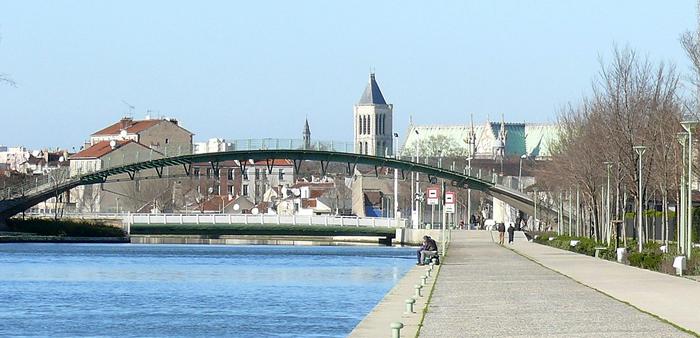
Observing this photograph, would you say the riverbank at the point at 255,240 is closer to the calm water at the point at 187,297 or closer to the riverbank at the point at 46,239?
the riverbank at the point at 46,239

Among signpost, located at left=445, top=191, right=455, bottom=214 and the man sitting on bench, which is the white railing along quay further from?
the man sitting on bench

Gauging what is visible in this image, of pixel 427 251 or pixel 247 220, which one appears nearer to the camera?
pixel 427 251

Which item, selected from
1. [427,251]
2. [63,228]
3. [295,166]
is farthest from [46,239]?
[427,251]

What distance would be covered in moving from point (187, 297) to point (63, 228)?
87022mm

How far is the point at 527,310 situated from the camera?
102 feet

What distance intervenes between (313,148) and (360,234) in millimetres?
11318

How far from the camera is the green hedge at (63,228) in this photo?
12756 cm

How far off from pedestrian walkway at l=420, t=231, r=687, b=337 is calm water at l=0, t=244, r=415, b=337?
8.28ft

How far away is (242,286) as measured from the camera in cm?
5144

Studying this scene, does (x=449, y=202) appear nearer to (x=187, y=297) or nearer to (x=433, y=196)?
(x=433, y=196)

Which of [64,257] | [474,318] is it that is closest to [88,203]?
[64,257]

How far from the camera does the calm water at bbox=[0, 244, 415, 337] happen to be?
1308 inches

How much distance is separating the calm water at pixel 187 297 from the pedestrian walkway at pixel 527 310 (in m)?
2.52

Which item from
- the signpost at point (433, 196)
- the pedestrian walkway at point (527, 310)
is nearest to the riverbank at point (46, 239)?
the signpost at point (433, 196)
